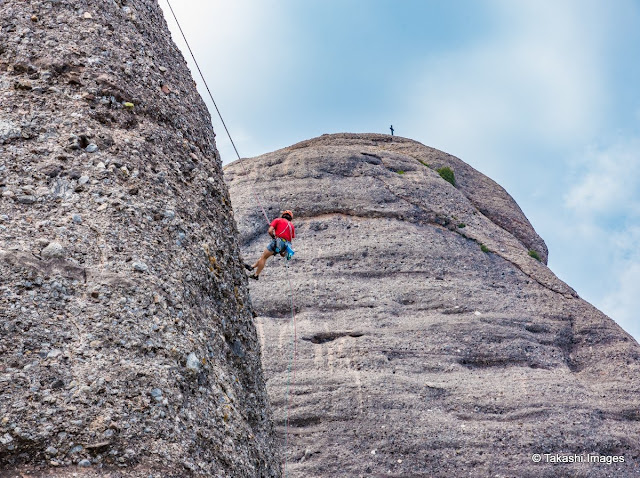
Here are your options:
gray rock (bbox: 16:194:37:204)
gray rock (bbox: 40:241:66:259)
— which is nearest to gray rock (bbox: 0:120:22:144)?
gray rock (bbox: 16:194:37:204)

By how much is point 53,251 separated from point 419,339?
1533 cm

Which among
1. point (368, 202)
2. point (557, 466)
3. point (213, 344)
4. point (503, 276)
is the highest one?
point (368, 202)

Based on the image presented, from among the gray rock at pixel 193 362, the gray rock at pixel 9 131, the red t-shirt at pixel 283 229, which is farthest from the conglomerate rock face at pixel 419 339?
the gray rock at pixel 9 131

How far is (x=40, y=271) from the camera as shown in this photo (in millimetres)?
6133

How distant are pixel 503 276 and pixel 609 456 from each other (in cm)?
694

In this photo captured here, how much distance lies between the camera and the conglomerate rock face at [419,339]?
58.3ft

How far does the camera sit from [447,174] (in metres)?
30.6

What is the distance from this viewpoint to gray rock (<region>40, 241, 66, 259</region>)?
6.25m

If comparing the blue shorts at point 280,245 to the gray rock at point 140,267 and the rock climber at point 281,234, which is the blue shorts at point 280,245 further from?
the gray rock at point 140,267

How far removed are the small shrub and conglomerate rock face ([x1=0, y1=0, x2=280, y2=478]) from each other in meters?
22.0

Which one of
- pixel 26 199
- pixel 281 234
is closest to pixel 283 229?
pixel 281 234

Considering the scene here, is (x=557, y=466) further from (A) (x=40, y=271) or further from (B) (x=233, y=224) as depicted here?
(A) (x=40, y=271)

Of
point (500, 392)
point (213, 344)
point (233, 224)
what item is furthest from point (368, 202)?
point (213, 344)

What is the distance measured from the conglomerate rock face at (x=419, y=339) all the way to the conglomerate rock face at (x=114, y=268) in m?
10.2
